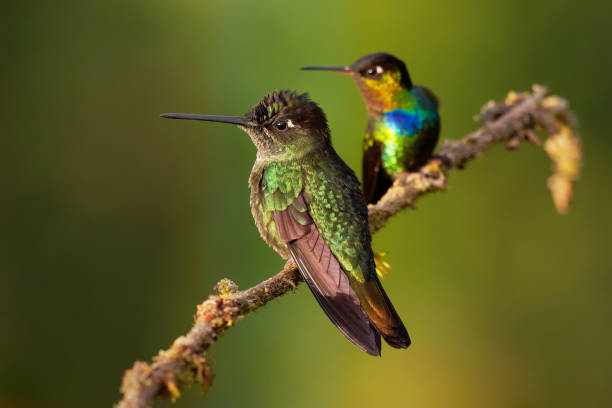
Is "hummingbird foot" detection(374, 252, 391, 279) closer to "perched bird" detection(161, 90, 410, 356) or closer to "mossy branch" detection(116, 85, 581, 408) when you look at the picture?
"mossy branch" detection(116, 85, 581, 408)

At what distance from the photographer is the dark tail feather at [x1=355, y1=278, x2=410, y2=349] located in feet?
5.56

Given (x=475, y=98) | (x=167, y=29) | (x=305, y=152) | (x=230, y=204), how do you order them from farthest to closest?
(x=167, y=29)
(x=475, y=98)
(x=230, y=204)
(x=305, y=152)

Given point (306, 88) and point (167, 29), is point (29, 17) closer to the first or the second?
point (167, 29)

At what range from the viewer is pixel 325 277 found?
1.92m

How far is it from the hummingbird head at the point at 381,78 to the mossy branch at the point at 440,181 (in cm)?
38

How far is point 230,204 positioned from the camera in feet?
14.7

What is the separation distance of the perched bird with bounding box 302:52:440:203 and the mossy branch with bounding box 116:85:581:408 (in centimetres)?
18

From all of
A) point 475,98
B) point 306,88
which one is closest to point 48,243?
point 306,88

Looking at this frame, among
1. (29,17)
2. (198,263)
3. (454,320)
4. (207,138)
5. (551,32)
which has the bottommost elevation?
(454,320)

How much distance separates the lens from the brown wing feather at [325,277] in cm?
170

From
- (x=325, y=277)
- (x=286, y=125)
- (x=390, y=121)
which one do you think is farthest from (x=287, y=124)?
(x=390, y=121)

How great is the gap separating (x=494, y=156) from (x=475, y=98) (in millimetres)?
441

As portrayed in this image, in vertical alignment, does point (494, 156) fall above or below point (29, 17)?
below

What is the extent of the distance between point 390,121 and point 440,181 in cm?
57
